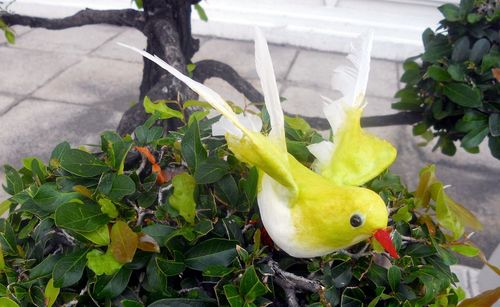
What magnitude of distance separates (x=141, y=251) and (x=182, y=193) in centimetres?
9

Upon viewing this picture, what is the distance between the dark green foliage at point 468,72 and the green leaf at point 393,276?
693 millimetres

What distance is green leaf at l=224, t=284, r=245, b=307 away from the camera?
490mm

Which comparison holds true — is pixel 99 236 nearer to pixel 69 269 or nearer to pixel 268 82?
pixel 69 269

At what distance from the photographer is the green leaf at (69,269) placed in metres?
0.53

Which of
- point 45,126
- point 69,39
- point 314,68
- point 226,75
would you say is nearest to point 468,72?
point 226,75

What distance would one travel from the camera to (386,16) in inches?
116

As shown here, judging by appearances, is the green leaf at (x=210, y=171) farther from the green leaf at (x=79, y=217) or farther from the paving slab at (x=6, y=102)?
the paving slab at (x=6, y=102)

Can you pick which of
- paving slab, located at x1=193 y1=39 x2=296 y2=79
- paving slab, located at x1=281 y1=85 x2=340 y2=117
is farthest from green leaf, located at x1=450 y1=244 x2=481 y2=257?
paving slab, located at x1=193 y1=39 x2=296 y2=79

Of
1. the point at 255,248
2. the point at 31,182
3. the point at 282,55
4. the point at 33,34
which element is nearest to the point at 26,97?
the point at 33,34

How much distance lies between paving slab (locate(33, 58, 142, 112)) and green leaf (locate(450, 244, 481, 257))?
185 cm

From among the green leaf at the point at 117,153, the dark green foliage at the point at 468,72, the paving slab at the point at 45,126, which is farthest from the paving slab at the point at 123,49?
the green leaf at the point at 117,153

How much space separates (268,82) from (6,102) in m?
2.09

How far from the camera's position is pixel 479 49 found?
1.10 meters

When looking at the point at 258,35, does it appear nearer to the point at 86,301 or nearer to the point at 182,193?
the point at 182,193
